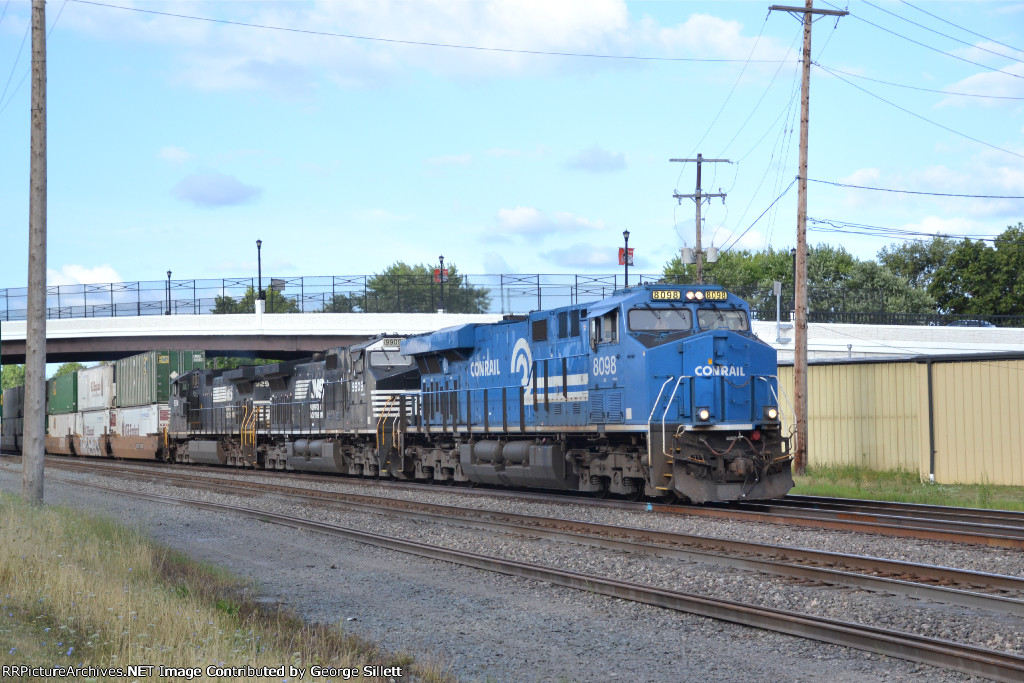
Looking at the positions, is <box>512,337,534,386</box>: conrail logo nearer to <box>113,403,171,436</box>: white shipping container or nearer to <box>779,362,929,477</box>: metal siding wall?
<box>779,362,929,477</box>: metal siding wall

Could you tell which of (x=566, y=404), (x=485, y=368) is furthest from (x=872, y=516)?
(x=485, y=368)

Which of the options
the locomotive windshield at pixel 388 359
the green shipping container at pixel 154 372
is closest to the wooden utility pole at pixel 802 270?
the locomotive windshield at pixel 388 359

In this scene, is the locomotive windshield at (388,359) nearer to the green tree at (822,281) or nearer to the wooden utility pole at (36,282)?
the wooden utility pole at (36,282)

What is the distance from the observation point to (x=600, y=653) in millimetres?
7453

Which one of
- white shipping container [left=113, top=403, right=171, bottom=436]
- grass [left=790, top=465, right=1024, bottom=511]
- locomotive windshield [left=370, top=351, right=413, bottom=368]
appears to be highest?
locomotive windshield [left=370, top=351, right=413, bottom=368]

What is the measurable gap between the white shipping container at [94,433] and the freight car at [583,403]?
66.4 feet

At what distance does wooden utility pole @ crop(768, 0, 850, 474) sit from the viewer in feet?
76.9

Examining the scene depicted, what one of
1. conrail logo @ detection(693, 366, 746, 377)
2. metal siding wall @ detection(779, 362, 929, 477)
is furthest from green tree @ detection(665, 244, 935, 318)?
conrail logo @ detection(693, 366, 746, 377)

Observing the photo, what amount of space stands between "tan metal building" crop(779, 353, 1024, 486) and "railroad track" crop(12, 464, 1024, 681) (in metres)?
11.1

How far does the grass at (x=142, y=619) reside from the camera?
21.2 ft

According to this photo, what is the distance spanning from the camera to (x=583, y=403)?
58.9 ft

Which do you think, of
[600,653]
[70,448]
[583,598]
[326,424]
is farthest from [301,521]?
[70,448]

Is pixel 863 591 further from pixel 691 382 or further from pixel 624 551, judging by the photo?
pixel 691 382

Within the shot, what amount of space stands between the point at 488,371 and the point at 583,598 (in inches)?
481
